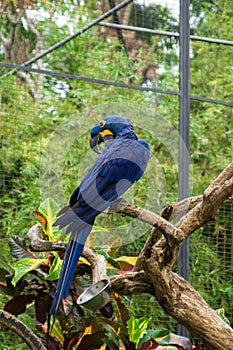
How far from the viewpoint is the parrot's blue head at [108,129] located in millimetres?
2152

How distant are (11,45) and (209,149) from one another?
1.53 m

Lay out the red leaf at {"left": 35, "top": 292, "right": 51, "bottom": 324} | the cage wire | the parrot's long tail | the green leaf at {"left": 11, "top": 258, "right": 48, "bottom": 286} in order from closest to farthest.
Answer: the parrot's long tail < the green leaf at {"left": 11, "top": 258, "right": 48, "bottom": 286} < the red leaf at {"left": 35, "top": 292, "right": 51, "bottom": 324} < the cage wire

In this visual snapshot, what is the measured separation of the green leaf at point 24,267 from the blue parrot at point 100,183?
1.29ft

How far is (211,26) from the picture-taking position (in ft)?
17.2

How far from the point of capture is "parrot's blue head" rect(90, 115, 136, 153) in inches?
84.7

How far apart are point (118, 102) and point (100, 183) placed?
4.97 ft

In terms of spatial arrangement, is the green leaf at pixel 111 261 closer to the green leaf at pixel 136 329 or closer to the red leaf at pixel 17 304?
the green leaf at pixel 136 329

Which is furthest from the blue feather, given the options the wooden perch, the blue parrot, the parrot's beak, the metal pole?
the metal pole

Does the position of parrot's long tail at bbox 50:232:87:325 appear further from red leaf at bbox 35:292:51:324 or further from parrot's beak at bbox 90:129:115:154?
red leaf at bbox 35:292:51:324

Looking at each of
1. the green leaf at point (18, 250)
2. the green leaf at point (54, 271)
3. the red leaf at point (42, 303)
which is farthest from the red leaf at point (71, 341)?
the green leaf at point (18, 250)

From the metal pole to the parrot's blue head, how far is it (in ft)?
2.95

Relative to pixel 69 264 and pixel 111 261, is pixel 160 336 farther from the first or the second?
pixel 69 264

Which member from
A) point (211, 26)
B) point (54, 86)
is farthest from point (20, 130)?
point (211, 26)

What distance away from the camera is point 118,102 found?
3.46m
